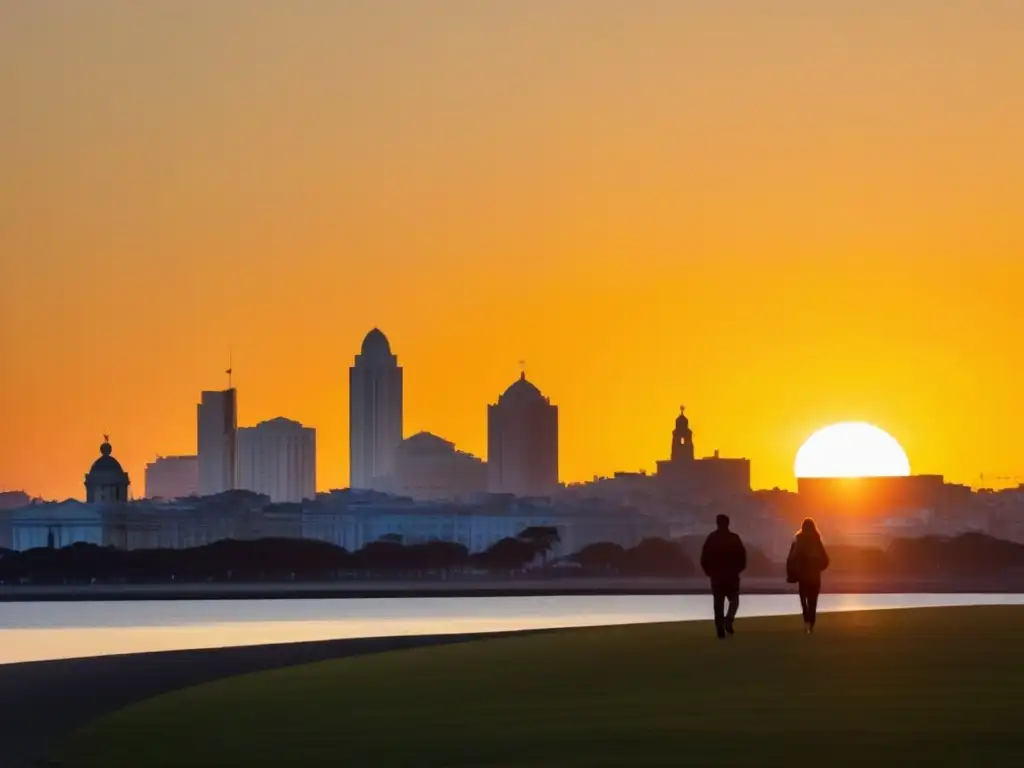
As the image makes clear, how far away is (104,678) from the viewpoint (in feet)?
138

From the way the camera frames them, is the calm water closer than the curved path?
No

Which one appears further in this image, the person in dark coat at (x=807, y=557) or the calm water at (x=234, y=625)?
the calm water at (x=234, y=625)

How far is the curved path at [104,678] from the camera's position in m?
31.3

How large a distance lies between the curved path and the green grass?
2.36 feet

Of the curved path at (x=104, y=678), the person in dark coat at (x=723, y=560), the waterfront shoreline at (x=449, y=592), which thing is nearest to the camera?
the curved path at (x=104, y=678)

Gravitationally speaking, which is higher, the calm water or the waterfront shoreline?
the waterfront shoreline

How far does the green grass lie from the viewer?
26453 mm

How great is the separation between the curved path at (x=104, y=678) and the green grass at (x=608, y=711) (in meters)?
0.72

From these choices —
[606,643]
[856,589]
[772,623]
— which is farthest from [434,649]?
[856,589]

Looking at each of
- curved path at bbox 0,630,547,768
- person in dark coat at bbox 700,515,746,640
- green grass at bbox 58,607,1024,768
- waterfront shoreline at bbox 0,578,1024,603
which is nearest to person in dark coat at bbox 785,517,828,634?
person in dark coat at bbox 700,515,746,640

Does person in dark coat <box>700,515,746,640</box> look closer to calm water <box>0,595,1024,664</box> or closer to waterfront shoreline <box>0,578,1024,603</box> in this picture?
calm water <box>0,595,1024,664</box>

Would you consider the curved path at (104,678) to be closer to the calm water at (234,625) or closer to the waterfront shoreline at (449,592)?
the calm water at (234,625)

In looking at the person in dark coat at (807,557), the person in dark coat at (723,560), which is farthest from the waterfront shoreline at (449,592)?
the person in dark coat at (723,560)

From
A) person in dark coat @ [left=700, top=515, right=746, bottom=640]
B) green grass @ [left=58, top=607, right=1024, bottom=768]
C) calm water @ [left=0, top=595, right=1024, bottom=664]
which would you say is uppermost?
person in dark coat @ [left=700, top=515, right=746, bottom=640]
